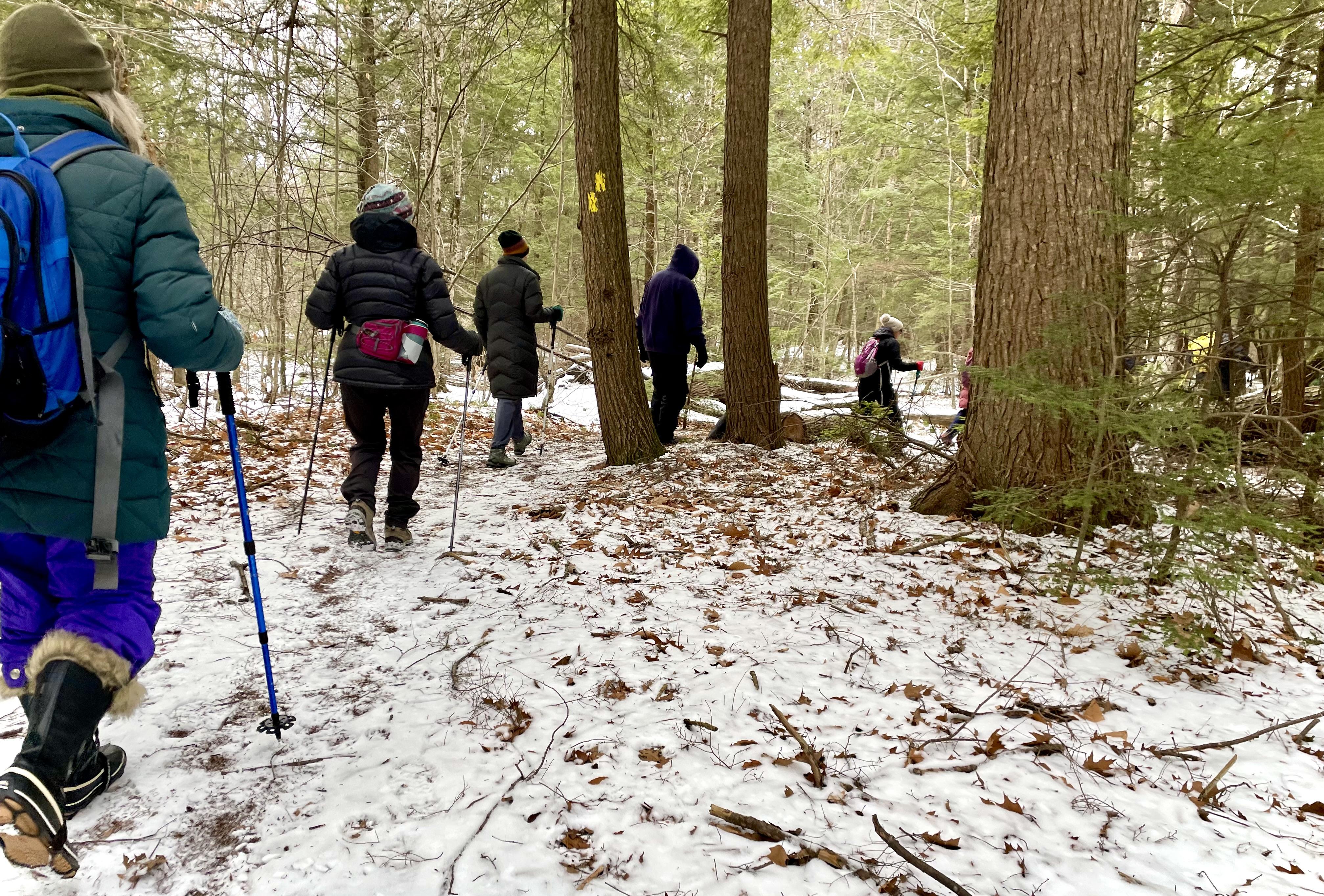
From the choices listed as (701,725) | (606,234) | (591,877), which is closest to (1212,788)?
(701,725)

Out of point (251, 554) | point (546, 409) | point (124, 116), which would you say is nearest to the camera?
point (124, 116)

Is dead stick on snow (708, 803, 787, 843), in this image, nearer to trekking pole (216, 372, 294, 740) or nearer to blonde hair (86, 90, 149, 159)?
trekking pole (216, 372, 294, 740)

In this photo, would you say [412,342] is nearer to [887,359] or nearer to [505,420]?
[505,420]

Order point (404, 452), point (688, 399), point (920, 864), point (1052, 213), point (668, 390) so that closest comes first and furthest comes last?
1. point (920, 864)
2. point (1052, 213)
3. point (404, 452)
4. point (668, 390)
5. point (688, 399)

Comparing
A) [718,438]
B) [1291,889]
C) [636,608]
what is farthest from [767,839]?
[718,438]

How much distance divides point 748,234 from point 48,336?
6393mm

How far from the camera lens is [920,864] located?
167 centimetres

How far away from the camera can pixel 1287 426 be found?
3.19m

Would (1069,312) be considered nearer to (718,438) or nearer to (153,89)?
(718,438)

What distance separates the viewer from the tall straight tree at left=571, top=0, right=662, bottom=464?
5.64 metres

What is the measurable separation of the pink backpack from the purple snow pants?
8.11 m

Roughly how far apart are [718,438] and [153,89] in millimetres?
11024

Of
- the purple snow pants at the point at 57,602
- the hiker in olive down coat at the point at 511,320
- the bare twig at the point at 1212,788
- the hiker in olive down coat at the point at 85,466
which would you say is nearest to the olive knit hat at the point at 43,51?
the hiker in olive down coat at the point at 85,466

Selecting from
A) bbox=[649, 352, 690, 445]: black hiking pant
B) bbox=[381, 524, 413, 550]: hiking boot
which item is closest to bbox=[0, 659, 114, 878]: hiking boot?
bbox=[381, 524, 413, 550]: hiking boot
